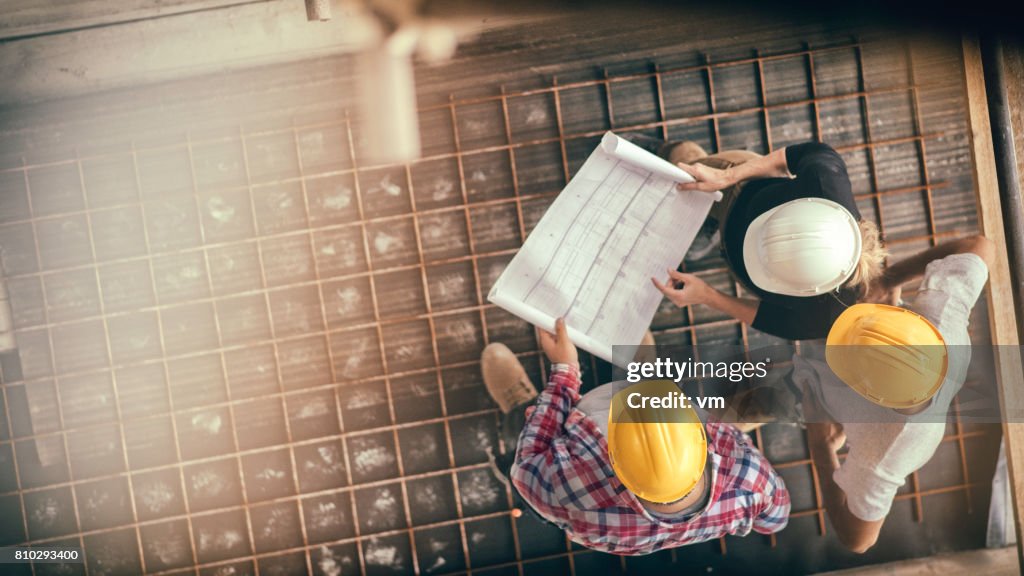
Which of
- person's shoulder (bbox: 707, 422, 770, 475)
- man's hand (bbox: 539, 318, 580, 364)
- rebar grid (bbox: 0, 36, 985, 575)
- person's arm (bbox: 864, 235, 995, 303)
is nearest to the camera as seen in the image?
person's shoulder (bbox: 707, 422, 770, 475)

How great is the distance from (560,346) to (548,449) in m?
0.47

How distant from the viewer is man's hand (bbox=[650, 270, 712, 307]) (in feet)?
8.59

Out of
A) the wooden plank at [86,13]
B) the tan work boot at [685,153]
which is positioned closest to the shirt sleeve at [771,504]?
the tan work boot at [685,153]

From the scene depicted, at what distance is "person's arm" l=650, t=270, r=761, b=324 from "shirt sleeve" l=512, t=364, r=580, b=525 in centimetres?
57

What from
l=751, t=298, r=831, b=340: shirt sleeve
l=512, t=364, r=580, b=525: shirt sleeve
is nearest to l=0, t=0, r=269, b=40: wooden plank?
l=512, t=364, r=580, b=525: shirt sleeve

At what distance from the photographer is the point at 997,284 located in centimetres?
265

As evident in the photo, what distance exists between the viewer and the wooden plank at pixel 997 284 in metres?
2.66

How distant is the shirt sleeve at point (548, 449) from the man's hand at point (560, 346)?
0.04m

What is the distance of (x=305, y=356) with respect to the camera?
2.94 metres

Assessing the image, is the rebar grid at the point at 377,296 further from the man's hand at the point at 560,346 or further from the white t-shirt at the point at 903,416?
the white t-shirt at the point at 903,416

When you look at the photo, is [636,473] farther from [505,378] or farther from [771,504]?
[505,378]

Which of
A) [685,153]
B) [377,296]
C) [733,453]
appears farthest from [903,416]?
[377,296]

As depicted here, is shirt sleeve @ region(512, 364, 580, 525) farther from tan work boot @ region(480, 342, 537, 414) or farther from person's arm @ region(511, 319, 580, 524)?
tan work boot @ region(480, 342, 537, 414)

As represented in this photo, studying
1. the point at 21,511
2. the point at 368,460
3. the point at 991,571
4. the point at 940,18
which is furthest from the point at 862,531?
the point at 21,511
